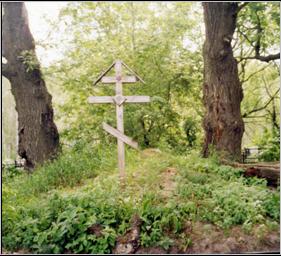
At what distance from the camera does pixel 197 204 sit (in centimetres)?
320

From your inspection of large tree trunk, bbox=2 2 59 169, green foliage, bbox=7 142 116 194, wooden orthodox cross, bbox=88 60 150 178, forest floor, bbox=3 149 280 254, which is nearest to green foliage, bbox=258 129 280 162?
forest floor, bbox=3 149 280 254

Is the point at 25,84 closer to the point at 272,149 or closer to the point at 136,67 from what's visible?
the point at 136,67

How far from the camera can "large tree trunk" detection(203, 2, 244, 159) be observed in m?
4.30

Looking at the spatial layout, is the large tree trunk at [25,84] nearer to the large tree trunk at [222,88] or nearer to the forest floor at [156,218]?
the forest floor at [156,218]

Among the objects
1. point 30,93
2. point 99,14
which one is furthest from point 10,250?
point 99,14

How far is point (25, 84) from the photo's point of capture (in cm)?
470

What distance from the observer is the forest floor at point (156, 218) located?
2.80 m

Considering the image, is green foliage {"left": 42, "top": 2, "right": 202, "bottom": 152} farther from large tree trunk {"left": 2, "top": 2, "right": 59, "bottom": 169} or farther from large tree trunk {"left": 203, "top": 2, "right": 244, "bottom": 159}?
large tree trunk {"left": 203, "top": 2, "right": 244, "bottom": 159}

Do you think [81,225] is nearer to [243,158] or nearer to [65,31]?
[243,158]

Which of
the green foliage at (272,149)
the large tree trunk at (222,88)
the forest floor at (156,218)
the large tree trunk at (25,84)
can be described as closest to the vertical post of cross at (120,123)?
the forest floor at (156,218)

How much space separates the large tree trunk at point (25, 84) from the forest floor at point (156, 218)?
4.13 ft

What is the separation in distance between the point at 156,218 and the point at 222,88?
1.95 m

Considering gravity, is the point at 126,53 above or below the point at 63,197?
above

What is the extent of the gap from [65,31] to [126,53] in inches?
35.2
